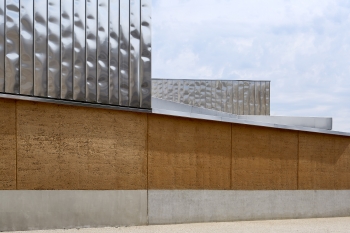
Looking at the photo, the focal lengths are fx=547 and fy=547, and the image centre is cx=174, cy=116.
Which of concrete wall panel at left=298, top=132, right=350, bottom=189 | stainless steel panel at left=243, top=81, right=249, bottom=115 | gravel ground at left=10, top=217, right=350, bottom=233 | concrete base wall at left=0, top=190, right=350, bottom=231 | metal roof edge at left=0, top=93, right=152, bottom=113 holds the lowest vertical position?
gravel ground at left=10, top=217, right=350, bottom=233

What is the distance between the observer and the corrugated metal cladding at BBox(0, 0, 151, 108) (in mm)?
13836

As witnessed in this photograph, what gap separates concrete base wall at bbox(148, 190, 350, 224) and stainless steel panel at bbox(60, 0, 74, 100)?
4.02 metres

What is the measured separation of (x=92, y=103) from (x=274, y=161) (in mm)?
7676

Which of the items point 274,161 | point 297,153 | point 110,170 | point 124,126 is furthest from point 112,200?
point 297,153

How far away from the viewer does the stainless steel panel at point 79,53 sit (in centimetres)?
1488

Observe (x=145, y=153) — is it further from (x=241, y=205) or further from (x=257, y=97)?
(x=257, y=97)

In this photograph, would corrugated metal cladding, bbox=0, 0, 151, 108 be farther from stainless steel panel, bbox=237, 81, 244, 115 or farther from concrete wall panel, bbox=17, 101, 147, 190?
stainless steel panel, bbox=237, 81, 244, 115

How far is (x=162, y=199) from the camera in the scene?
54.2 ft

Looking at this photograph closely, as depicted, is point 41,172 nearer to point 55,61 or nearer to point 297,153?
point 55,61

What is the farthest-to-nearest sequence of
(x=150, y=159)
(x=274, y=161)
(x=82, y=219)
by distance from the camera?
(x=274, y=161), (x=150, y=159), (x=82, y=219)

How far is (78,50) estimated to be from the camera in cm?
1495

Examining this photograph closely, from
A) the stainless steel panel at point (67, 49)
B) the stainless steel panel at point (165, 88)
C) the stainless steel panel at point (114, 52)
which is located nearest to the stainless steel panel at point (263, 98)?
the stainless steel panel at point (165, 88)

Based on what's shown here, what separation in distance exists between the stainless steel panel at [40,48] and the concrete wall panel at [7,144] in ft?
2.66

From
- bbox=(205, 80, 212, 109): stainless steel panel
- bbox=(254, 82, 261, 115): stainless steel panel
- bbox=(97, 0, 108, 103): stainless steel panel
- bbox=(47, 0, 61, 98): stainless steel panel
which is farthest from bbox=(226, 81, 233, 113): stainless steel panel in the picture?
bbox=(47, 0, 61, 98): stainless steel panel
